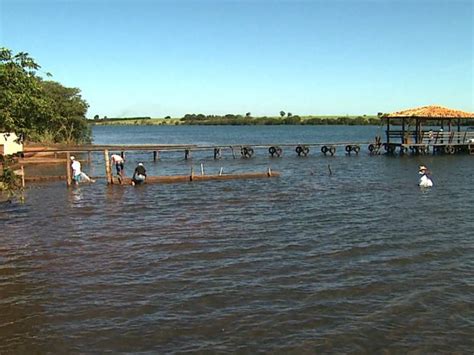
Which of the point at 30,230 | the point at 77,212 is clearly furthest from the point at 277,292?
the point at 77,212

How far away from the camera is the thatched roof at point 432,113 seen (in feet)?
175

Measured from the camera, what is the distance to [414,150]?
57.5 m

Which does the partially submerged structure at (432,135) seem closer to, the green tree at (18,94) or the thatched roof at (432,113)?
the thatched roof at (432,113)

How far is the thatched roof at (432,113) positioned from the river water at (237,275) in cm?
2956

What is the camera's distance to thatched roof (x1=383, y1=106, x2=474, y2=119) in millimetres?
53344

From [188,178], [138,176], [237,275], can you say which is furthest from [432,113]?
[237,275]

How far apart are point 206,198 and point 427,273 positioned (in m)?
14.7

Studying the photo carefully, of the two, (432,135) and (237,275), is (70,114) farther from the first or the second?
(237,275)

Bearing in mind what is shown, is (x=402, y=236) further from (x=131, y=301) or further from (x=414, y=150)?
(x=414, y=150)

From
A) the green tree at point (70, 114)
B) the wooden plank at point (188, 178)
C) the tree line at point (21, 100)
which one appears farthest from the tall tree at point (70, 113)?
the tree line at point (21, 100)

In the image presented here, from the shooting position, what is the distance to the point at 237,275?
42.7ft

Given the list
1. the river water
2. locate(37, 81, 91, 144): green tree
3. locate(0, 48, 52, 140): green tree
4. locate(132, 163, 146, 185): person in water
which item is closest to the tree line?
locate(0, 48, 52, 140): green tree

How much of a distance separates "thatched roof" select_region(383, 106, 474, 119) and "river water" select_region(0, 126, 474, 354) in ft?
97.0

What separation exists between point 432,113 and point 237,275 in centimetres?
4656
